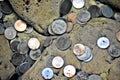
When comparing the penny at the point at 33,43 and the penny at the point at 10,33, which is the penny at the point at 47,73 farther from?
the penny at the point at 10,33

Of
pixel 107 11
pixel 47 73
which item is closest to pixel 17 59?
pixel 47 73

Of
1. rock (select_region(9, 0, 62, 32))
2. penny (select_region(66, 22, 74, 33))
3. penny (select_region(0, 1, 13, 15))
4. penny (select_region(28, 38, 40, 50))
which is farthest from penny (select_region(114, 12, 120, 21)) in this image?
penny (select_region(0, 1, 13, 15))

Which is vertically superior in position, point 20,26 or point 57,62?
point 20,26

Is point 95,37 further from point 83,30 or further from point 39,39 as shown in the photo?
point 39,39

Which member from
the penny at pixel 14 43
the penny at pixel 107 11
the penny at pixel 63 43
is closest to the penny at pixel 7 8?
the penny at pixel 14 43

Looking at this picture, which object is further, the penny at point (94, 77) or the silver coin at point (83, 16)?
the silver coin at point (83, 16)

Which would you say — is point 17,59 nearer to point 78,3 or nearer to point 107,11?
point 78,3

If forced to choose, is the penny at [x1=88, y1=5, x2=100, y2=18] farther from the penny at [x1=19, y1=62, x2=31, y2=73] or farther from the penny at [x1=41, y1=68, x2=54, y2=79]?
the penny at [x1=19, y1=62, x2=31, y2=73]
